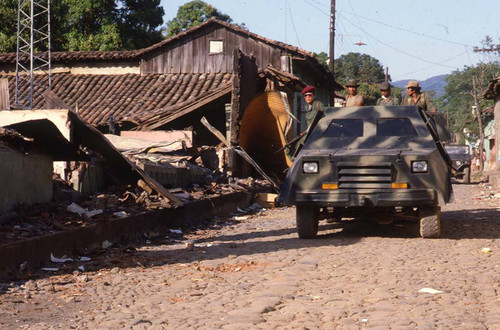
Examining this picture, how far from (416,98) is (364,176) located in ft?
12.1

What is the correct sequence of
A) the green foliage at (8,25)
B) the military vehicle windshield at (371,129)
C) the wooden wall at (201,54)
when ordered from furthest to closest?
the green foliage at (8,25)
the wooden wall at (201,54)
the military vehicle windshield at (371,129)

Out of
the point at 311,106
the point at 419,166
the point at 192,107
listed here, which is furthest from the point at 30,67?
the point at 419,166

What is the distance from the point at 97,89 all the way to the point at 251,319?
24.2m

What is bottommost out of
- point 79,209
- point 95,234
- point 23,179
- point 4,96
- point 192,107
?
point 95,234

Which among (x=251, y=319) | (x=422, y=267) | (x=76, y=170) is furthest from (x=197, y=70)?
(x=251, y=319)

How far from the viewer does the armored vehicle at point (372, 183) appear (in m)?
9.55

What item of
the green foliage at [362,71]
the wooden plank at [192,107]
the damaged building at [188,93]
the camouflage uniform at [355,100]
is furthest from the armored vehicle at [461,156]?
the green foliage at [362,71]

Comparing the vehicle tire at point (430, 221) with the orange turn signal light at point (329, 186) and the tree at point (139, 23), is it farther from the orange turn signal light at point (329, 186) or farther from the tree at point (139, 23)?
the tree at point (139, 23)

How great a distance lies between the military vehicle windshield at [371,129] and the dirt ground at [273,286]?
4.71 feet

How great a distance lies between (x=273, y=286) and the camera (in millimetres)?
6477

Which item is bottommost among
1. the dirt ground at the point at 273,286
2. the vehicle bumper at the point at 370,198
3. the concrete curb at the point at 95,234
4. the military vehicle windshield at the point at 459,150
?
the dirt ground at the point at 273,286

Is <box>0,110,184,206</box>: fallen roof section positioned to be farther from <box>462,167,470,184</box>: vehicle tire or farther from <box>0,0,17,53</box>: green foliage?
<box>0,0,17,53</box>: green foliage

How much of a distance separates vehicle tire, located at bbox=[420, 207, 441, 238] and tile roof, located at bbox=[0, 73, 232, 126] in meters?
13.5

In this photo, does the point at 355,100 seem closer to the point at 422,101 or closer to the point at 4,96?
the point at 422,101
